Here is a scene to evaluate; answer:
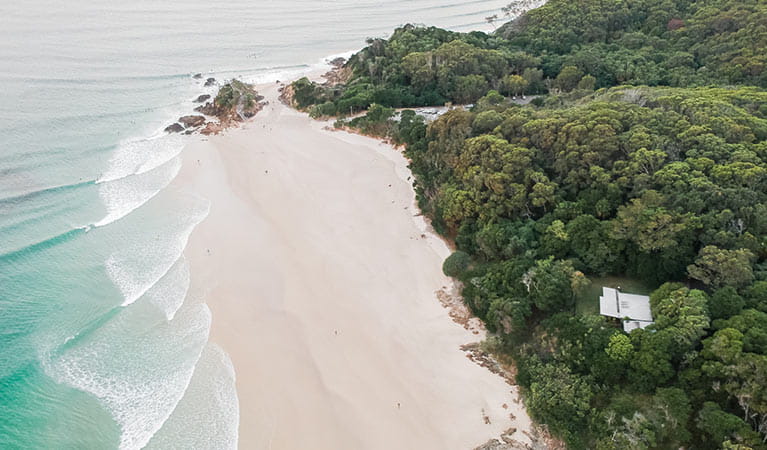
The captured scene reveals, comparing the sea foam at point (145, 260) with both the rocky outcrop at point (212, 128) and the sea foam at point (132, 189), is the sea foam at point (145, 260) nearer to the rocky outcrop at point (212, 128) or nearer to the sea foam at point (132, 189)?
the sea foam at point (132, 189)

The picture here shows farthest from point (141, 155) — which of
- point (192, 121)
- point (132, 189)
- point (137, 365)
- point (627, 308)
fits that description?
point (627, 308)

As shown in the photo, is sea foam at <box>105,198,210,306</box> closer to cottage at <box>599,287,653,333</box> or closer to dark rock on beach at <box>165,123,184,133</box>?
dark rock on beach at <box>165,123,184,133</box>

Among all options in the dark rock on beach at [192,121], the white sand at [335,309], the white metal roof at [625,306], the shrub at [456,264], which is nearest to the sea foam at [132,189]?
the white sand at [335,309]

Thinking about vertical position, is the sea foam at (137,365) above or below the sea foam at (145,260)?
below

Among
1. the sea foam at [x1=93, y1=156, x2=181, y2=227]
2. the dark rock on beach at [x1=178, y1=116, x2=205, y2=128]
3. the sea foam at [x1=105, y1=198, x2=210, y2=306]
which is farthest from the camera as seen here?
the dark rock on beach at [x1=178, y1=116, x2=205, y2=128]

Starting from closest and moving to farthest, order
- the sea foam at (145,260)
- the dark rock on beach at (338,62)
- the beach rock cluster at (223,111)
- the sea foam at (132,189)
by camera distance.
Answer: the sea foam at (145,260) < the sea foam at (132,189) < the beach rock cluster at (223,111) < the dark rock on beach at (338,62)

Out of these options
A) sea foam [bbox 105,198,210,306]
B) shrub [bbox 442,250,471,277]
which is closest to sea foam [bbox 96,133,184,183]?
sea foam [bbox 105,198,210,306]

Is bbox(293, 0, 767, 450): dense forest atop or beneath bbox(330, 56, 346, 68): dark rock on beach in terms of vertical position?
beneath
